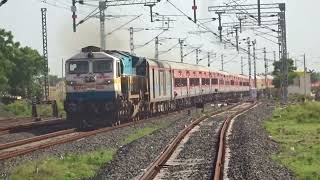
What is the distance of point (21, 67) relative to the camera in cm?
8488

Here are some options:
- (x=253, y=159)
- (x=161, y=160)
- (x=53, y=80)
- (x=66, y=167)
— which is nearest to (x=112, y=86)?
(x=161, y=160)

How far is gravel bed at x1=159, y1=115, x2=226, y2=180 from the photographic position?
1366cm

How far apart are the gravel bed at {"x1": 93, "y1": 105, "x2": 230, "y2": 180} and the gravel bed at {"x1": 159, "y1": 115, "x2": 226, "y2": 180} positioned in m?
0.70

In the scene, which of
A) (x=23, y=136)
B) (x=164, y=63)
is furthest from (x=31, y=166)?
(x=164, y=63)

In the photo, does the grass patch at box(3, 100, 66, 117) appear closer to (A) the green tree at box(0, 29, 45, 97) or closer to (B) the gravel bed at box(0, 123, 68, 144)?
(B) the gravel bed at box(0, 123, 68, 144)

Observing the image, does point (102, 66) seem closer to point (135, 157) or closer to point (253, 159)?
point (135, 157)

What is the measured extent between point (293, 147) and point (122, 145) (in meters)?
5.84

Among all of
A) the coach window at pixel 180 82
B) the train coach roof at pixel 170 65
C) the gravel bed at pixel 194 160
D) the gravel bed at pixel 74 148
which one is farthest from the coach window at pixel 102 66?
the coach window at pixel 180 82

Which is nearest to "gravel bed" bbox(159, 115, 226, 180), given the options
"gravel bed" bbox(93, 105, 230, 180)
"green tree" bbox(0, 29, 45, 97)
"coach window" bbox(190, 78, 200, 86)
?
"gravel bed" bbox(93, 105, 230, 180)

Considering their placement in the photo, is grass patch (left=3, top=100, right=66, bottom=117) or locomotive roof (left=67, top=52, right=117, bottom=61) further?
grass patch (left=3, top=100, right=66, bottom=117)

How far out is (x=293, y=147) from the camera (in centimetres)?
1931

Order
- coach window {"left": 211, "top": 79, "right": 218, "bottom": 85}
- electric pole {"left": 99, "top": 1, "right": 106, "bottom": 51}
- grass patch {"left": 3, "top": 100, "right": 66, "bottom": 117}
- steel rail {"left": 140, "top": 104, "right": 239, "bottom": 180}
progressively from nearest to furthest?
steel rail {"left": 140, "top": 104, "right": 239, "bottom": 180}
electric pole {"left": 99, "top": 1, "right": 106, "bottom": 51}
grass patch {"left": 3, "top": 100, "right": 66, "bottom": 117}
coach window {"left": 211, "top": 79, "right": 218, "bottom": 85}

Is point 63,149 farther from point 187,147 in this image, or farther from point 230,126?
point 230,126

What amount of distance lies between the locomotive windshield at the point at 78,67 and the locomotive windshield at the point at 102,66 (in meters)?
0.40
